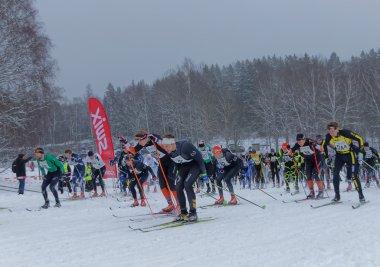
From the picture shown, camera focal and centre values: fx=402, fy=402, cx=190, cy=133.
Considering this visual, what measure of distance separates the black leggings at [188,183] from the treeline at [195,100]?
45.1ft

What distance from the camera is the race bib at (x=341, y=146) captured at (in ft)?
29.1

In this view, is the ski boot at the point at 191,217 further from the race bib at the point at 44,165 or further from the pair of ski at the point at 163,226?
the race bib at the point at 44,165

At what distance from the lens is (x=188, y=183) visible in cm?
744

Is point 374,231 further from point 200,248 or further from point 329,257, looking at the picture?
point 200,248

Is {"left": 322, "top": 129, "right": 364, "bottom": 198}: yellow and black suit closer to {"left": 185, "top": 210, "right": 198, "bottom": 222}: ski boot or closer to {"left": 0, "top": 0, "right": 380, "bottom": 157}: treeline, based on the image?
{"left": 185, "top": 210, "right": 198, "bottom": 222}: ski boot

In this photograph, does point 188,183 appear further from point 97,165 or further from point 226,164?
point 97,165

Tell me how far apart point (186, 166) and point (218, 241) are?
7.94 ft

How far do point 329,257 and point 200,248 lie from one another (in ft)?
5.26

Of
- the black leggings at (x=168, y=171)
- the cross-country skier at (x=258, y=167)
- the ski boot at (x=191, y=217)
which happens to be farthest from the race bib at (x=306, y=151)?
the cross-country skier at (x=258, y=167)

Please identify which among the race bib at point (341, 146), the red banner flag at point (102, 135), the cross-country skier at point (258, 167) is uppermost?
the red banner flag at point (102, 135)

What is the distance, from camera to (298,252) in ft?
14.8

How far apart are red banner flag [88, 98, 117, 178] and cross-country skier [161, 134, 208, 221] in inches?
404

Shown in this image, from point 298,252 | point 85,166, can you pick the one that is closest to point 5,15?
point 85,166

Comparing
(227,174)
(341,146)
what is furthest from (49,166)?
(341,146)
